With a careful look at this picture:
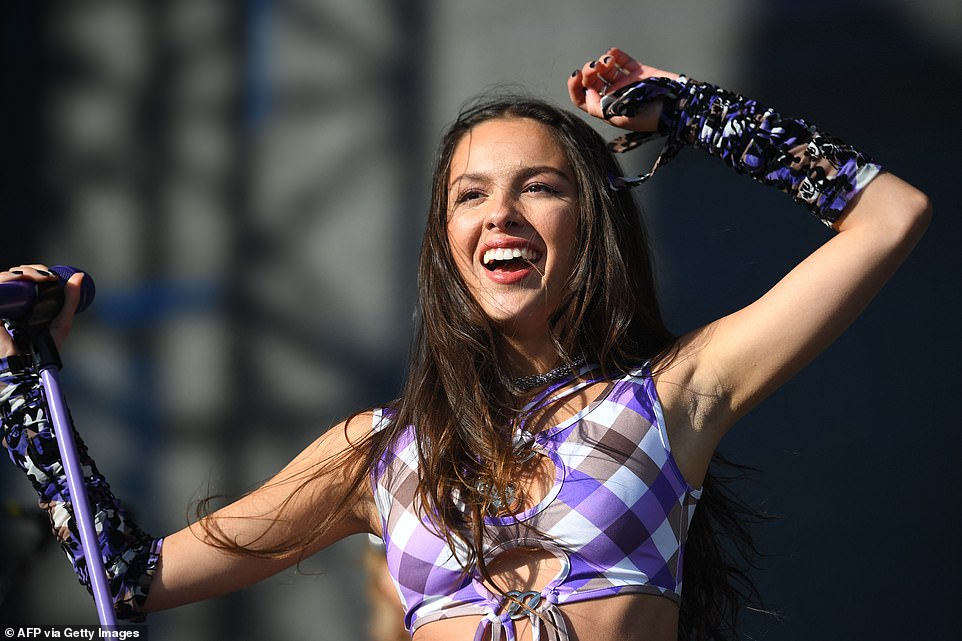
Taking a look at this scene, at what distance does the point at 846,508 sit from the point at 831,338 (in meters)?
0.92

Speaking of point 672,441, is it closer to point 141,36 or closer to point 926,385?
point 926,385

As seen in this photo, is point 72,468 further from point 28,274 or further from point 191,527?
point 191,527

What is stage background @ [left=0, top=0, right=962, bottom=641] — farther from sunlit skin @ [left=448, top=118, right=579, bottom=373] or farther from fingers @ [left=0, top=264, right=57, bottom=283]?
fingers @ [left=0, top=264, right=57, bottom=283]

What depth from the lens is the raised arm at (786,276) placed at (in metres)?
1.53

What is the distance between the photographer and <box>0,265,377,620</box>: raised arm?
171 cm

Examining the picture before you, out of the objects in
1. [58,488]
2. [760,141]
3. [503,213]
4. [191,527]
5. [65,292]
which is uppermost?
[760,141]

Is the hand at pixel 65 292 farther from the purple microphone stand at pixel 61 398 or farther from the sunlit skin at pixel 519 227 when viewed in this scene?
the sunlit skin at pixel 519 227

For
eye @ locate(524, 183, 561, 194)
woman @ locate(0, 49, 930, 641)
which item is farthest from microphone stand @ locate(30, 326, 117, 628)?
eye @ locate(524, 183, 561, 194)

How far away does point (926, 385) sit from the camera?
90.9 inches

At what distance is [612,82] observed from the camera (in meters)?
1.74

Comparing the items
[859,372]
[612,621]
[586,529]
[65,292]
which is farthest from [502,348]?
[859,372]

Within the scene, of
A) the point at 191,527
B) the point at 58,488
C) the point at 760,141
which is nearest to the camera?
the point at 760,141

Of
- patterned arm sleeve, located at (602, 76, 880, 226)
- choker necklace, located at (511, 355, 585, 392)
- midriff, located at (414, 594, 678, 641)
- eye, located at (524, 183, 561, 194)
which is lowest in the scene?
midriff, located at (414, 594, 678, 641)

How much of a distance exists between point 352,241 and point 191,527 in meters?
1.23
